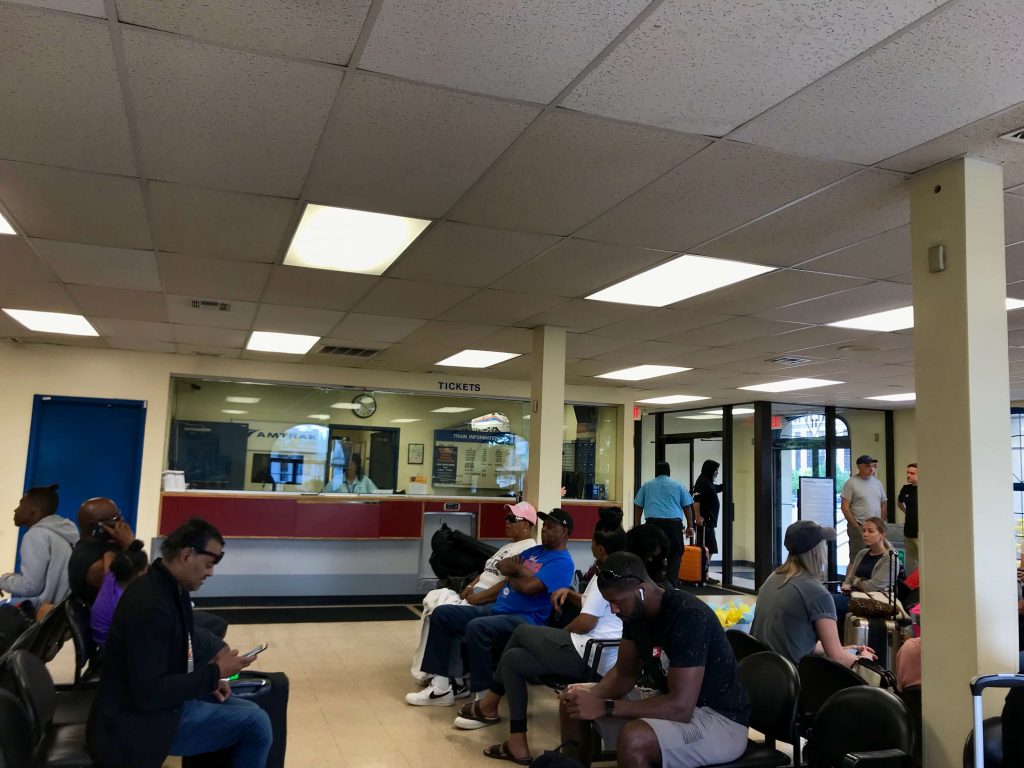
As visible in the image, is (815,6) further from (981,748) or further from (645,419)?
(645,419)

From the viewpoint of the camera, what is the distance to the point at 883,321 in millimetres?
5852

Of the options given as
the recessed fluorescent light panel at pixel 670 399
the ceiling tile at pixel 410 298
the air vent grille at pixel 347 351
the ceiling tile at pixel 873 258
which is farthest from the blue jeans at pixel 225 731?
the recessed fluorescent light panel at pixel 670 399

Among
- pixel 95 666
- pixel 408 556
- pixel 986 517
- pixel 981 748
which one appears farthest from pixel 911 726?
pixel 408 556

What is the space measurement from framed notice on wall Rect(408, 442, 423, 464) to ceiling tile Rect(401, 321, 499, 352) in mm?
2727

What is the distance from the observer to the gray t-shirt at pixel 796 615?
11.7ft

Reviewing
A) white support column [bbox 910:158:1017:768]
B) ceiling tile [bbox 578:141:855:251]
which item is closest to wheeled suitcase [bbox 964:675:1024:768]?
white support column [bbox 910:158:1017:768]

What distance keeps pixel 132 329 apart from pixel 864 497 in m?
7.92

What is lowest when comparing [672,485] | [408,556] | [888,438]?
[408,556]

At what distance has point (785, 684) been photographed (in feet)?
9.72

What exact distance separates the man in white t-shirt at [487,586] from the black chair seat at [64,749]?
2475 mm

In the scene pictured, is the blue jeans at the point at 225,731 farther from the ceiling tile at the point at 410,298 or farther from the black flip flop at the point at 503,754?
the ceiling tile at the point at 410,298

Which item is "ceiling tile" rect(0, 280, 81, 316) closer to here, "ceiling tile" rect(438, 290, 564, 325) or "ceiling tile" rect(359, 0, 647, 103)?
"ceiling tile" rect(438, 290, 564, 325)

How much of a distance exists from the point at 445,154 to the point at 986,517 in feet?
8.06

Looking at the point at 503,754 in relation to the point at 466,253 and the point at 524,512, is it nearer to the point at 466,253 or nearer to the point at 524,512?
the point at 524,512
